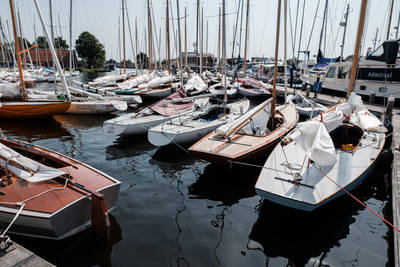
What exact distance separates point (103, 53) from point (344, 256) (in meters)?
88.9

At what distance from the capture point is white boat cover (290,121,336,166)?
5.00 metres

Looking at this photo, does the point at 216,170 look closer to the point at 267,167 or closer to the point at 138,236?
the point at 267,167

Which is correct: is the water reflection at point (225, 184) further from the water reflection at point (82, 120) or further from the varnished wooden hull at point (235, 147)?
the water reflection at point (82, 120)

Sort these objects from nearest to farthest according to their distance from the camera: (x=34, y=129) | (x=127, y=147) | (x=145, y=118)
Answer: (x=127, y=147) → (x=145, y=118) → (x=34, y=129)

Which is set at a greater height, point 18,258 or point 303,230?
point 18,258

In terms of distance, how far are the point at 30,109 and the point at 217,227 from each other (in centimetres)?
1283

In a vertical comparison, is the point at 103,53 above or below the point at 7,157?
above

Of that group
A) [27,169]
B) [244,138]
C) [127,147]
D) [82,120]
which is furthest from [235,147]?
[82,120]

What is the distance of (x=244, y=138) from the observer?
8.18 metres

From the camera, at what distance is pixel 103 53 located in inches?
3211

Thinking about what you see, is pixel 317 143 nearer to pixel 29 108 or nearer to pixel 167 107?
pixel 167 107

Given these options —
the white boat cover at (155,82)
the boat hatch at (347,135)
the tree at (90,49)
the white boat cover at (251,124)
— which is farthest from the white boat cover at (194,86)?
the tree at (90,49)

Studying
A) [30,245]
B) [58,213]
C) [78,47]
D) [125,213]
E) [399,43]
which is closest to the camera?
[58,213]

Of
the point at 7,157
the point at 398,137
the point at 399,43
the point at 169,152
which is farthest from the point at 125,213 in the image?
the point at 399,43
